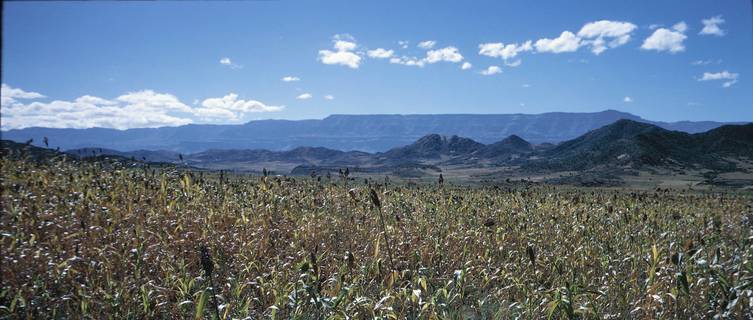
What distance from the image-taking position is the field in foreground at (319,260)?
15.6ft

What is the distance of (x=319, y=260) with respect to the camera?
5.88m

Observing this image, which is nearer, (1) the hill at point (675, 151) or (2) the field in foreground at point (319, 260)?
(2) the field in foreground at point (319, 260)

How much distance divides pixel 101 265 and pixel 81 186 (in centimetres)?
401

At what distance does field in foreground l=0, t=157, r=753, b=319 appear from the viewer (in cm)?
475

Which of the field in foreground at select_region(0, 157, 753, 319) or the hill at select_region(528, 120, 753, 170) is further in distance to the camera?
the hill at select_region(528, 120, 753, 170)

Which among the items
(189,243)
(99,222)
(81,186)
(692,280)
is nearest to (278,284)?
(189,243)

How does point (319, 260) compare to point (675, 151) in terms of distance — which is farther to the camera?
point (675, 151)

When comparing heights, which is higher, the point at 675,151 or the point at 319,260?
the point at 675,151

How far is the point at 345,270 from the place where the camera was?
18.2 ft

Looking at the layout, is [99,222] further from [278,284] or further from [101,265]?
[278,284]

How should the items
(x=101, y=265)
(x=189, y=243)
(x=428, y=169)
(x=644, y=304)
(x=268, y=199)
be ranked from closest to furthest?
(x=644, y=304), (x=101, y=265), (x=189, y=243), (x=268, y=199), (x=428, y=169)

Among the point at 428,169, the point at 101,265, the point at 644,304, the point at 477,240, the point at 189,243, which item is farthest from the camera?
the point at 428,169

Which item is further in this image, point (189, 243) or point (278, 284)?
point (189, 243)

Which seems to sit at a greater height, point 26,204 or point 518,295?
point 26,204
